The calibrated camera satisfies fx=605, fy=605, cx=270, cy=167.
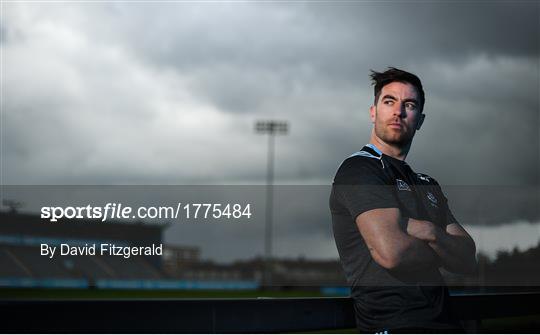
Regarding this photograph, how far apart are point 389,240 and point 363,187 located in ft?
0.83

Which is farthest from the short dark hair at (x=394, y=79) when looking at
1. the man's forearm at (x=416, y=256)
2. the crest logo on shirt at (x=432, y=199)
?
the man's forearm at (x=416, y=256)

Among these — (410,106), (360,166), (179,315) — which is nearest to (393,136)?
(410,106)

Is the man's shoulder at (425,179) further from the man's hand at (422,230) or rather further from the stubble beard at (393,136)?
the man's hand at (422,230)

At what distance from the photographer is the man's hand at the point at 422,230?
261 centimetres

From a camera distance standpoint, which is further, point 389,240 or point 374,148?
point 374,148

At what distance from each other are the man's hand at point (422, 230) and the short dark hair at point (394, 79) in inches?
25.7

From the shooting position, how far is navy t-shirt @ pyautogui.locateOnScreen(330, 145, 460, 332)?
2529 mm

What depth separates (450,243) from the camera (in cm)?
276

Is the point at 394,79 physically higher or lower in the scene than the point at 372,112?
higher

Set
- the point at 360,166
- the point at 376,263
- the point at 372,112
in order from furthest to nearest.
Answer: the point at 372,112 < the point at 360,166 < the point at 376,263

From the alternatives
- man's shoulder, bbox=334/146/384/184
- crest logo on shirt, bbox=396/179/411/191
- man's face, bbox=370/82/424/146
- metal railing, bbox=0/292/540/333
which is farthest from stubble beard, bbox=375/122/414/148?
metal railing, bbox=0/292/540/333

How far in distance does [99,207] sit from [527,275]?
2.61 metres

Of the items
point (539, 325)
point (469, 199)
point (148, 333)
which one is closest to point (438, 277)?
point (469, 199)

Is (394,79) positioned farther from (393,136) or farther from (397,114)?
(393,136)
